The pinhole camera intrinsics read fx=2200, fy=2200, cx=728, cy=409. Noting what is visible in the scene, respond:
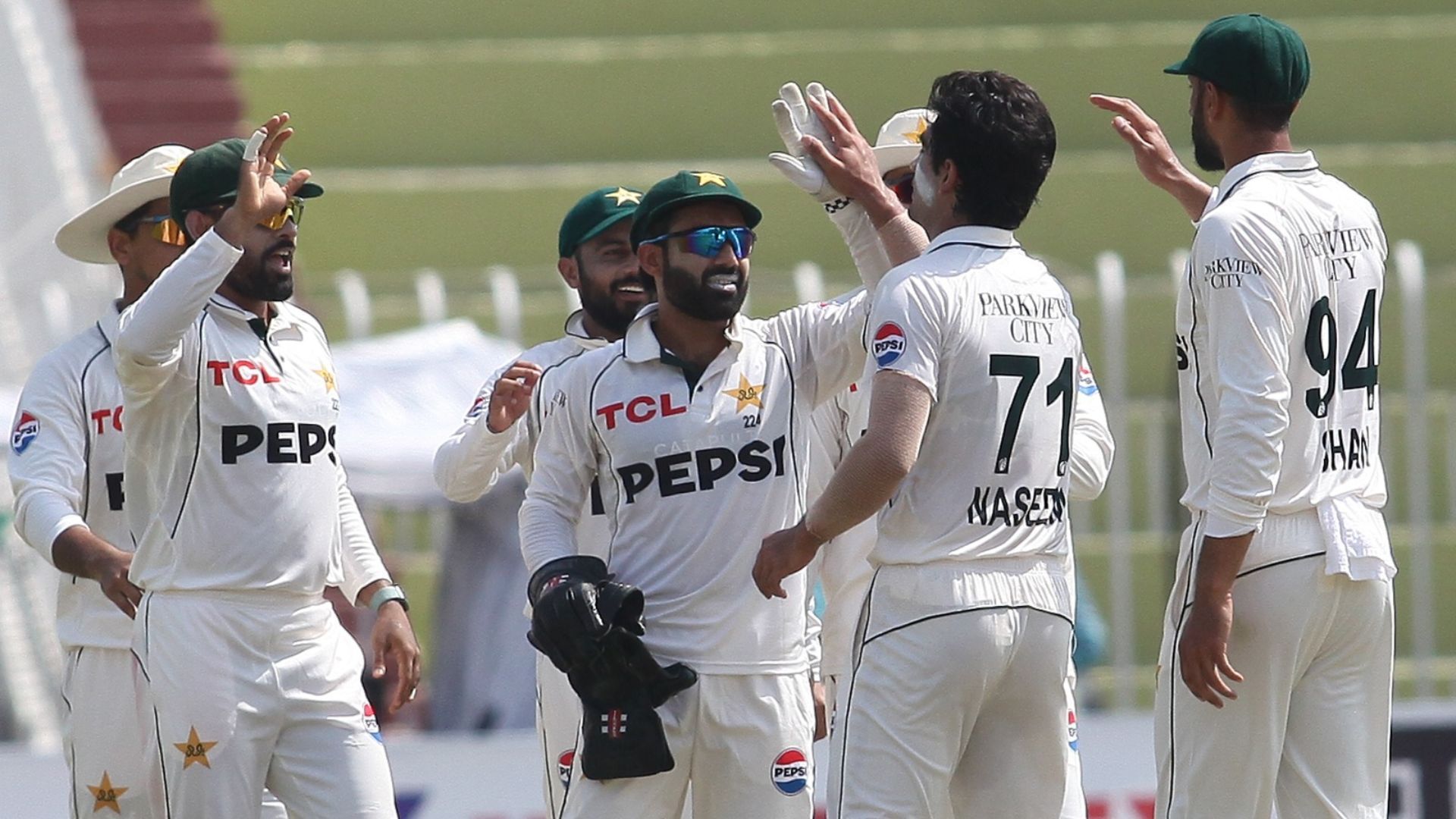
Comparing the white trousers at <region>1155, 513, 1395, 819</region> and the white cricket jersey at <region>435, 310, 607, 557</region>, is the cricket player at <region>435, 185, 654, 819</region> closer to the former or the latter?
the white cricket jersey at <region>435, 310, 607, 557</region>

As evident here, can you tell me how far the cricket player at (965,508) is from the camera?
4.28m

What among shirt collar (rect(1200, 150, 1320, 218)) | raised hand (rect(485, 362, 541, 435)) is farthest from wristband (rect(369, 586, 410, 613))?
shirt collar (rect(1200, 150, 1320, 218))

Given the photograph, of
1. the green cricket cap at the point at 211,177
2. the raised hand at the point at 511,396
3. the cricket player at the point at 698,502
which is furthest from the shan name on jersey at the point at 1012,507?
the green cricket cap at the point at 211,177

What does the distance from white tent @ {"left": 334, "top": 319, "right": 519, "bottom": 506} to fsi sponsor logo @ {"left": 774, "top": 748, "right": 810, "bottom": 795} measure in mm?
4307

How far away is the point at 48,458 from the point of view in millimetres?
5336

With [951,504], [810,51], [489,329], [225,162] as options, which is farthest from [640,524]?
→ [810,51]

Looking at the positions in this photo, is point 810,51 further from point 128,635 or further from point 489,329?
point 128,635

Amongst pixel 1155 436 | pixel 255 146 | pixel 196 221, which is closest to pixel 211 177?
Answer: pixel 196 221

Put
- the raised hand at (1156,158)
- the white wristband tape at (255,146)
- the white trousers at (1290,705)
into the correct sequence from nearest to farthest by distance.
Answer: the white trousers at (1290,705), the white wristband tape at (255,146), the raised hand at (1156,158)

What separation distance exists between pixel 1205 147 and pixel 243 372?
7.11 feet

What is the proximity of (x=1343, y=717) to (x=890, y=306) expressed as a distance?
4.13ft

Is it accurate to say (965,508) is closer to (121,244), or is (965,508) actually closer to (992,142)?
(992,142)

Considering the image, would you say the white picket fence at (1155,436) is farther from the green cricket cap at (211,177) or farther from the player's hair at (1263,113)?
the player's hair at (1263,113)

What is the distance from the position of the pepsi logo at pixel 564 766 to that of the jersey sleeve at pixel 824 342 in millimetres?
1099
